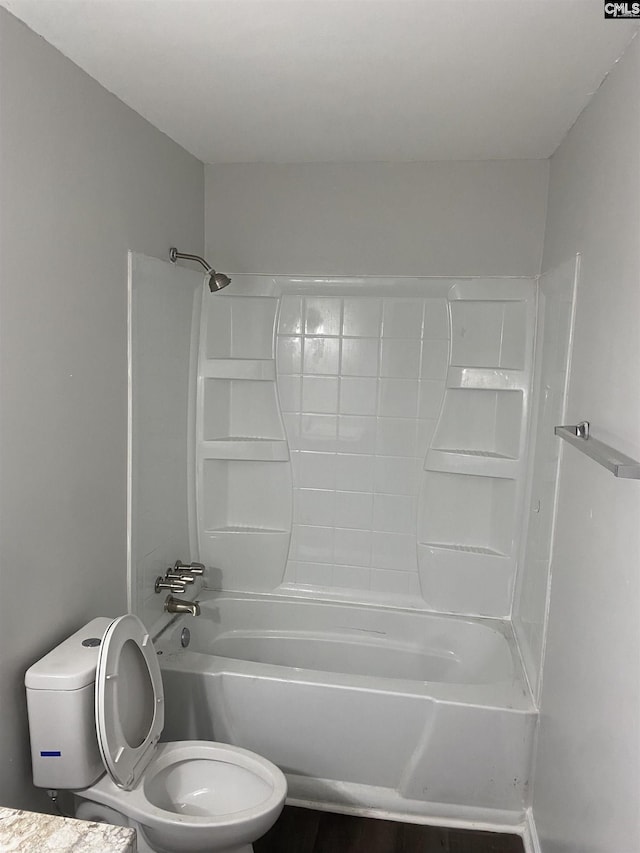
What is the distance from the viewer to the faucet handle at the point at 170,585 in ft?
8.60

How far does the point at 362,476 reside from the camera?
3.03 meters

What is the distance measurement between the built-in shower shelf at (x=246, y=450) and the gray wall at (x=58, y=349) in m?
0.79

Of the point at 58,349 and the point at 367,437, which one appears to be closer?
the point at 58,349

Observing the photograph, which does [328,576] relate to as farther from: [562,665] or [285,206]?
[285,206]

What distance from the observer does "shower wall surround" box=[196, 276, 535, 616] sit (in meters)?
2.86

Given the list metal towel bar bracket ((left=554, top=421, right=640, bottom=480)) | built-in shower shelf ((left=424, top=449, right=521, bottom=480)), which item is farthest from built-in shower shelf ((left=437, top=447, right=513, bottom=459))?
metal towel bar bracket ((left=554, top=421, right=640, bottom=480))

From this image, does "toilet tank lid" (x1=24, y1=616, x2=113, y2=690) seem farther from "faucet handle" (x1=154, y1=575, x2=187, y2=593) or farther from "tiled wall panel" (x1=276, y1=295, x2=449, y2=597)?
"tiled wall panel" (x1=276, y1=295, x2=449, y2=597)

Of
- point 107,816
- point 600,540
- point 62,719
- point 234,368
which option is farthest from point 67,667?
point 234,368

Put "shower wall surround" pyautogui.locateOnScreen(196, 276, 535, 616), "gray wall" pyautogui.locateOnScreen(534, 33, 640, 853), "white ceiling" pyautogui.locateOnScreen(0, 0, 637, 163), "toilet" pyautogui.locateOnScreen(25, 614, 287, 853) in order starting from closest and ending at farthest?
1. "gray wall" pyautogui.locateOnScreen(534, 33, 640, 853)
2. "white ceiling" pyautogui.locateOnScreen(0, 0, 637, 163)
3. "toilet" pyautogui.locateOnScreen(25, 614, 287, 853)
4. "shower wall surround" pyautogui.locateOnScreen(196, 276, 535, 616)

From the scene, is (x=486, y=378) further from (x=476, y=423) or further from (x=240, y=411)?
(x=240, y=411)

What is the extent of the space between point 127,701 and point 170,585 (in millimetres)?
696

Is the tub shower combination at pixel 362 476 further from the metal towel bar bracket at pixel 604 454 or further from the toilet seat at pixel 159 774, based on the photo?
the metal towel bar bracket at pixel 604 454

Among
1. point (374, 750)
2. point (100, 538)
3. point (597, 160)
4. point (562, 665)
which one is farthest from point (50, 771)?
point (597, 160)

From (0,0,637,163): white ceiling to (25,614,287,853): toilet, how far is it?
1537 mm
